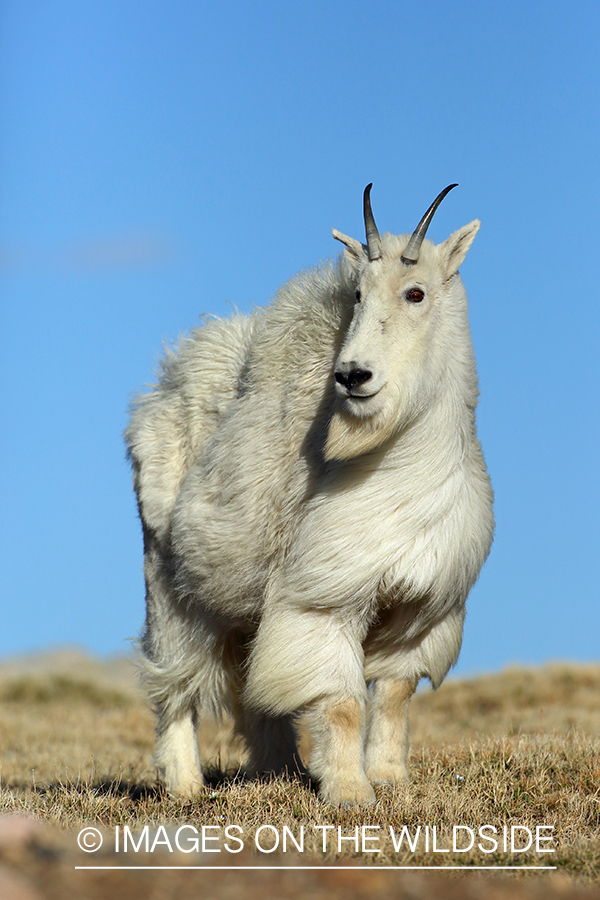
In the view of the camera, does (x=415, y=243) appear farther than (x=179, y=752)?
No

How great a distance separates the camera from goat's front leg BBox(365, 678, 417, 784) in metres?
5.44

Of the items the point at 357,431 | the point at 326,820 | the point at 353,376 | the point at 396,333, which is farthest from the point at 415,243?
the point at 326,820

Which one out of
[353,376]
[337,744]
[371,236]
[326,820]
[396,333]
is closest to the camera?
[326,820]

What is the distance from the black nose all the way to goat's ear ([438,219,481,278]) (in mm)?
861

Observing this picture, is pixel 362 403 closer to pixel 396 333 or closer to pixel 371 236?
pixel 396 333

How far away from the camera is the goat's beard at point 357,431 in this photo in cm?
477

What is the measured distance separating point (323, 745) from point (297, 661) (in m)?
0.41

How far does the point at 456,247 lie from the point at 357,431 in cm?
114

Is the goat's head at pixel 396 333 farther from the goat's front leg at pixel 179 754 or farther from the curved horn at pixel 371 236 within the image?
the goat's front leg at pixel 179 754

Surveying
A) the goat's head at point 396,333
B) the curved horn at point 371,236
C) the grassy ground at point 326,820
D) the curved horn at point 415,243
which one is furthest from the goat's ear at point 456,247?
the grassy ground at point 326,820

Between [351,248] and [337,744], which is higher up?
[351,248]

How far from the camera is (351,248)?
537 centimetres

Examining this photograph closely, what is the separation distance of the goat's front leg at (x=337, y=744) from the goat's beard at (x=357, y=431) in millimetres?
1191

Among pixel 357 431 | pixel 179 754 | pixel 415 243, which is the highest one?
pixel 415 243
